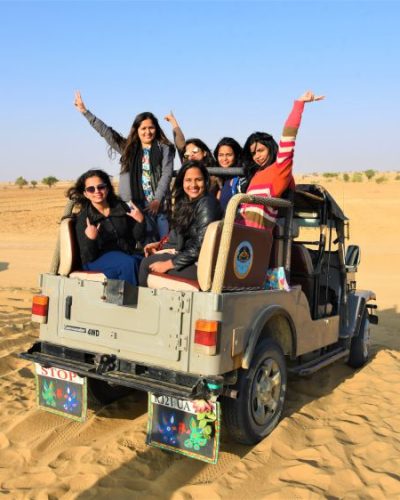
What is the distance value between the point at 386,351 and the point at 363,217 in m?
19.7

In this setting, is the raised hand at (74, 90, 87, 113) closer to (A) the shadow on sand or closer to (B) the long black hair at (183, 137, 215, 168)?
(B) the long black hair at (183, 137, 215, 168)

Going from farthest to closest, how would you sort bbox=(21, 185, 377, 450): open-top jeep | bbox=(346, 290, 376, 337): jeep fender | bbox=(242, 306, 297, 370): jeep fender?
bbox=(346, 290, 376, 337): jeep fender → bbox=(242, 306, 297, 370): jeep fender → bbox=(21, 185, 377, 450): open-top jeep

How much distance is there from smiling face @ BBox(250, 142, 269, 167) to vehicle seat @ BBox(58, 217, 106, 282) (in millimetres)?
1878

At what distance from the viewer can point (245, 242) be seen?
13.0 ft

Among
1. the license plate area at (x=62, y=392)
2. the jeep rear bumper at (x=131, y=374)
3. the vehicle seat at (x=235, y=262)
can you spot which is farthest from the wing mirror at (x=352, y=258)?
the license plate area at (x=62, y=392)

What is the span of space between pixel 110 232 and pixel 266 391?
76.5 inches

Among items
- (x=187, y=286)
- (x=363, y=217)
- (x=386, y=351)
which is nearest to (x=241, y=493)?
(x=187, y=286)

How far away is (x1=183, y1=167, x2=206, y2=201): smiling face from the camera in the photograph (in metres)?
4.48

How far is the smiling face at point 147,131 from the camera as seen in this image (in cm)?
571

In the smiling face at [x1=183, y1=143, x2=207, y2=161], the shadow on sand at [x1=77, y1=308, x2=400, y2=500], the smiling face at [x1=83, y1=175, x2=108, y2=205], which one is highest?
the smiling face at [x1=183, y1=143, x2=207, y2=161]

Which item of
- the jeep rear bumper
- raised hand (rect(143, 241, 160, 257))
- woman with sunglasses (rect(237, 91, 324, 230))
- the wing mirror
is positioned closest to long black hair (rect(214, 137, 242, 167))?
woman with sunglasses (rect(237, 91, 324, 230))

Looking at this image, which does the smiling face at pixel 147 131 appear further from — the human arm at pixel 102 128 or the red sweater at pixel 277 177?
the red sweater at pixel 277 177

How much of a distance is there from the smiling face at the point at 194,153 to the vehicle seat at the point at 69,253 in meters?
1.81

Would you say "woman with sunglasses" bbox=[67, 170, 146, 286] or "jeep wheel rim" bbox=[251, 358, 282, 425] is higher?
"woman with sunglasses" bbox=[67, 170, 146, 286]
